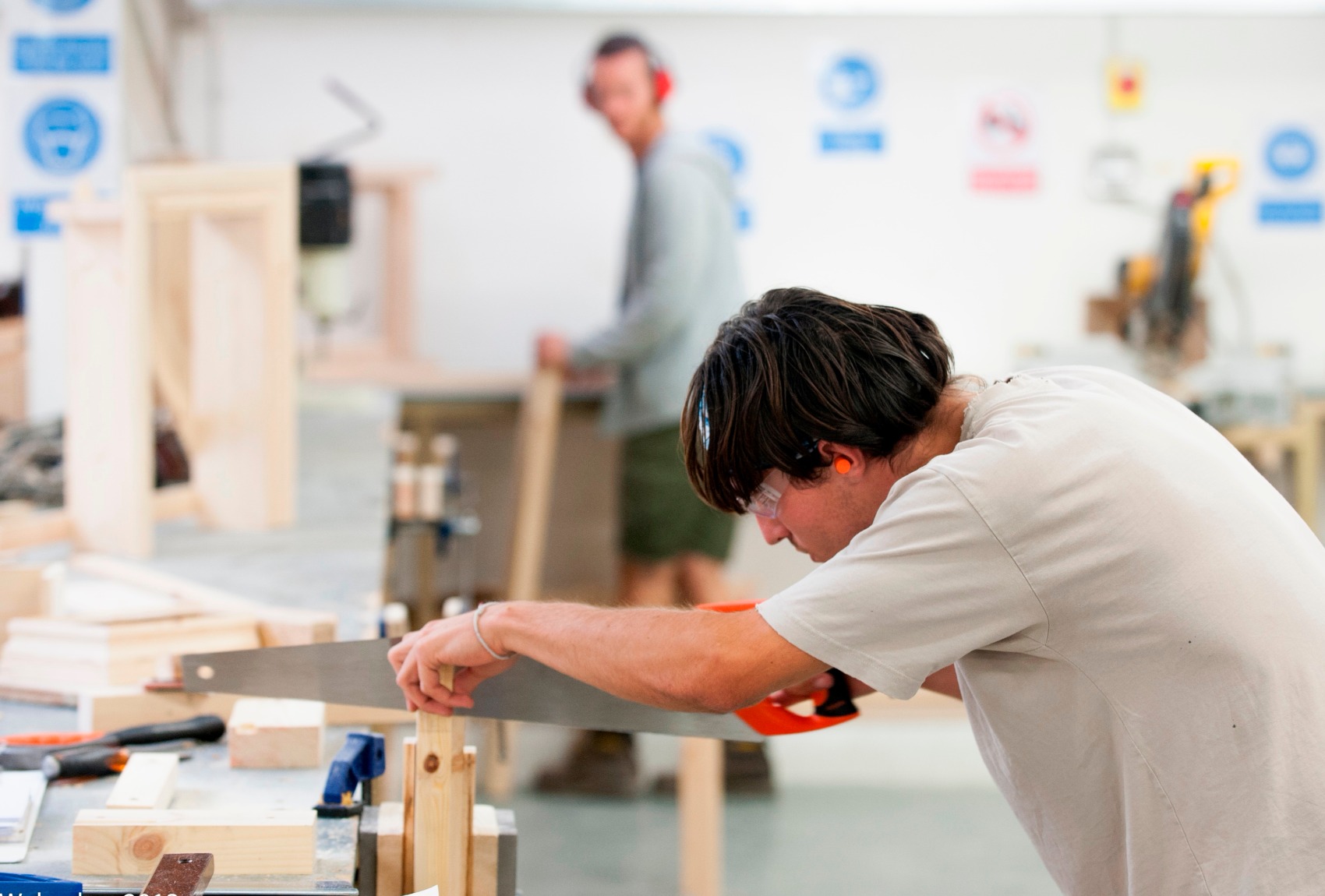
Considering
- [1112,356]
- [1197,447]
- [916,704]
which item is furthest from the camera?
[1112,356]

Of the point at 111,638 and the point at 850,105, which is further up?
the point at 850,105

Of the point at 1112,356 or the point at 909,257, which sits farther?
the point at 909,257

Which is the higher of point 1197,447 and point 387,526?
point 1197,447

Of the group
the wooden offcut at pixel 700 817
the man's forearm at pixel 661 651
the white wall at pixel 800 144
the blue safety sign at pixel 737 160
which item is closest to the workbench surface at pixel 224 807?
the man's forearm at pixel 661 651

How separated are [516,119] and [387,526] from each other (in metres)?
2.38

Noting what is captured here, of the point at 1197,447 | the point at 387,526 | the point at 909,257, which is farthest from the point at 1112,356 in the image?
the point at 1197,447

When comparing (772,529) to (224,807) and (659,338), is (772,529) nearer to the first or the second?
(224,807)

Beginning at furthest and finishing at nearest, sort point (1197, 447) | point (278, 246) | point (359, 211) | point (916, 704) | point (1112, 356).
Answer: point (359, 211) → point (1112, 356) → point (916, 704) → point (278, 246) → point (1197, 447)

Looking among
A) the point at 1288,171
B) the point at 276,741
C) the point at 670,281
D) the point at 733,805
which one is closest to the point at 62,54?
the point at 670,281

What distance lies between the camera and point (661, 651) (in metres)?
1.01

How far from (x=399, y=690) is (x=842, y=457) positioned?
50cm

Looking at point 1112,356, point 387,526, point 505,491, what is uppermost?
point 1112,356

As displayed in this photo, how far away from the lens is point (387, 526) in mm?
2396

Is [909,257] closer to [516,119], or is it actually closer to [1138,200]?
[1138,200]
